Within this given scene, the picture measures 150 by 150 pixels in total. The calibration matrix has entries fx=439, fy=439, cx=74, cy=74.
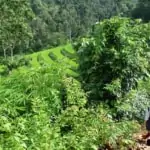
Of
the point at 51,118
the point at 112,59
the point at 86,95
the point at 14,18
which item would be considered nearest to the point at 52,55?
the point at 14,18

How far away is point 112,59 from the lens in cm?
477

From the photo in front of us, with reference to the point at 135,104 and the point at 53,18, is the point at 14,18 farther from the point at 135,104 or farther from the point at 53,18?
the point at 53,18

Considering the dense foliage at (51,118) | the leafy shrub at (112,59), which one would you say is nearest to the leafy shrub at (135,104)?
the leafy shrub at (112,59)

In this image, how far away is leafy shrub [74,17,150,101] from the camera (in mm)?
4764

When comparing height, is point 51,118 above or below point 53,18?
below

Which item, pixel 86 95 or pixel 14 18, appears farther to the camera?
pixel 14 18

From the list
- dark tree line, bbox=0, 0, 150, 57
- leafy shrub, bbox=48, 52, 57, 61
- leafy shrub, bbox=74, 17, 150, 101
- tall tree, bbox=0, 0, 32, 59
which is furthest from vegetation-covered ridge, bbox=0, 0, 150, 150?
leafy shrub, bbox=48, 52, 57, 61

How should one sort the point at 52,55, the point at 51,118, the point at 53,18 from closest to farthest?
the point at 51,118 → the point at 52,55 → the point at 53,18

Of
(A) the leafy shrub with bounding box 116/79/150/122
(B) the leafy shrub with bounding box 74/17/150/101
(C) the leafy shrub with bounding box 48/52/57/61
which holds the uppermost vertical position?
(B) the leafy shrub with bounding box 74/17/150/101

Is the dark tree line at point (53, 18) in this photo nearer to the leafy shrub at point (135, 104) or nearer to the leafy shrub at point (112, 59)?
the leafy shrub at point (112, 59)

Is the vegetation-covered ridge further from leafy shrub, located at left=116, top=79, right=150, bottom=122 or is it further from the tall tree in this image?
the tall tree

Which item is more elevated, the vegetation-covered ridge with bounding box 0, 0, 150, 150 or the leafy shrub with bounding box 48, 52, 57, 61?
the vegetation-covered ridge with bounding box 0, 0, 150, 150

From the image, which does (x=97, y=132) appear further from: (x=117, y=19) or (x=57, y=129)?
(x=117, y=19)

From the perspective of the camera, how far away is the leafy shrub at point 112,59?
15.6 ft
